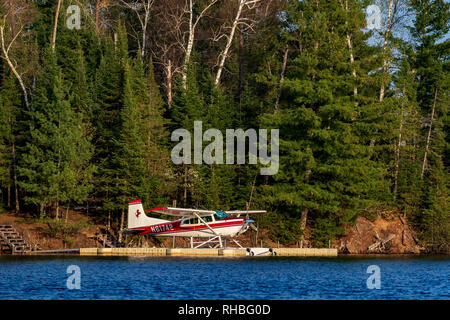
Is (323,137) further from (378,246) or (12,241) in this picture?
(12,241)

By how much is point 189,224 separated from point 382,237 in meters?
15.8

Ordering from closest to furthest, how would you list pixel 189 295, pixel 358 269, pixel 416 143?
pixel 189 295 < pixel 358 269 < pixel 416 143

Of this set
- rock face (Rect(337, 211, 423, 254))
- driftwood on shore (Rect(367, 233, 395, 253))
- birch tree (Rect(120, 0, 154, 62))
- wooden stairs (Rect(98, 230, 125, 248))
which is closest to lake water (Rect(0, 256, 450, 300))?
wooden stairs (Rect(98, 230, 125, 248))

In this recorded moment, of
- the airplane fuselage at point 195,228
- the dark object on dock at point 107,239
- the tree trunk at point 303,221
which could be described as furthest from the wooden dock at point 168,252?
the tree trunk at point 303,221

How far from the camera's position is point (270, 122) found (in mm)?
45469

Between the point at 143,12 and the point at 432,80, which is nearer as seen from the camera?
the point at 432,80

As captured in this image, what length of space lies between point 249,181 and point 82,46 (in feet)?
62.8

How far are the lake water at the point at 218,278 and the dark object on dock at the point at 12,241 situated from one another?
3.32 metres

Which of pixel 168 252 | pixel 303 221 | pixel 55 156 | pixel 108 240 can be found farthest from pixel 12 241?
pixel 303 221

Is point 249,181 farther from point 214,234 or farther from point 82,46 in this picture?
point 82,46

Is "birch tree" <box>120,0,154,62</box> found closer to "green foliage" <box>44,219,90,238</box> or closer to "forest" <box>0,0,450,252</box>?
"forest" <box>0,0,450,252</box>

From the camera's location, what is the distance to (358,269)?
33.5 m

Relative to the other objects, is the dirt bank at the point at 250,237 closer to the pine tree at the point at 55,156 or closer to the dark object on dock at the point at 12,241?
the dark object on dock at the point at 12,241
